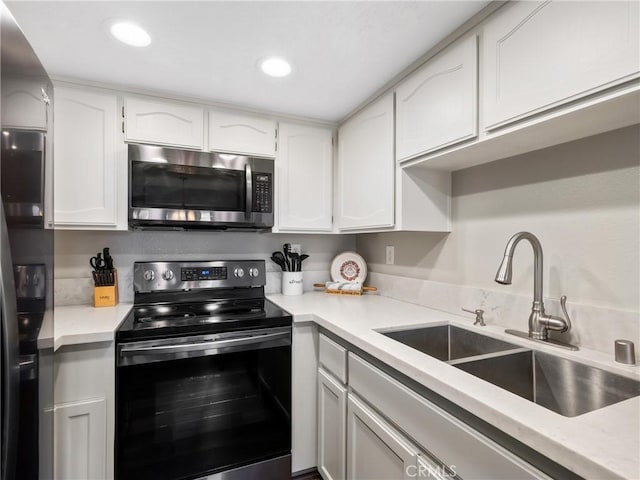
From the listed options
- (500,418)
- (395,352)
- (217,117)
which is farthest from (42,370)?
(217,117)

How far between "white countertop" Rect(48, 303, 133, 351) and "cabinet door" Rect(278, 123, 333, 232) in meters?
1.01

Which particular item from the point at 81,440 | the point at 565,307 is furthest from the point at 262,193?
the point at 565,307

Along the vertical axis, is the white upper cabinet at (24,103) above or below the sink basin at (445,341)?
A: above

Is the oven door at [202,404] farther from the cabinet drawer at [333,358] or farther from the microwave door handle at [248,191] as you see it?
the microwave door handle at [248,191]

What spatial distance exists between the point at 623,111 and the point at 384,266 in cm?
150

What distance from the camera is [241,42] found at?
1338 millimetres

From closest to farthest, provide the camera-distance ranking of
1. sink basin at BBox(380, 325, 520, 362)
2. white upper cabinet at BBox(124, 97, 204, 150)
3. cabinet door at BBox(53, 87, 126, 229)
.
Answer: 1. sink basin at BBox(380, 325, 520, 362)
2. cabinet door at BBox(53, 87, 126, 229)
3. white upper cabinet at BBox(124, 97, 204, 150)

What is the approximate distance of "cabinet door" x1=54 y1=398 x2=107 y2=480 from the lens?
4.06 feet

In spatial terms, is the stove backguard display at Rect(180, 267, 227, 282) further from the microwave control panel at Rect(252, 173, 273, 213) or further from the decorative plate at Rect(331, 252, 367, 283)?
the decorative plate at Rect(331, 252, 367, 283)

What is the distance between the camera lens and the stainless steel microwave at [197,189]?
1.67 m

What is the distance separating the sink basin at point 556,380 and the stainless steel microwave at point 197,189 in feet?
4.47

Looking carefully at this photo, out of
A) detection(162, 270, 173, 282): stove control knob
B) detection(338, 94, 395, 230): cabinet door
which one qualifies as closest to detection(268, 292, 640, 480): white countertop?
detection(338, 94, 395, 230): cabinet door

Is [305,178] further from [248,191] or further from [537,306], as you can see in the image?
[537,306]

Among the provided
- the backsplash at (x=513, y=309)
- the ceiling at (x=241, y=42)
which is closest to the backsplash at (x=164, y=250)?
the backsplash at (x=513, y=309)
